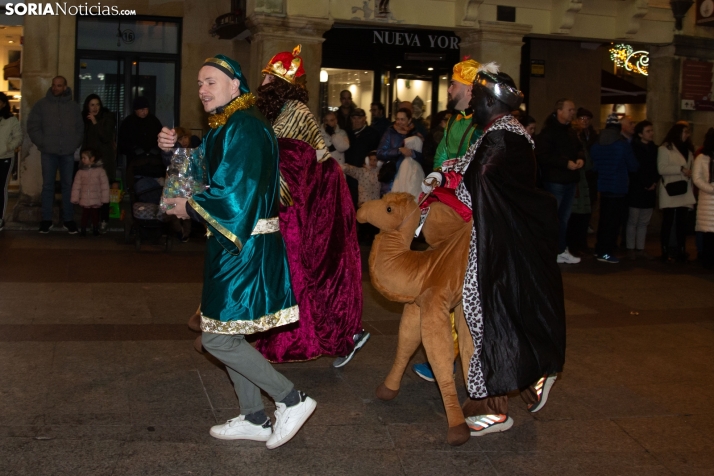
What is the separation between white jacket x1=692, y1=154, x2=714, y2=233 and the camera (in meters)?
10.7

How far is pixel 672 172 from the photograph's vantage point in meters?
11.4

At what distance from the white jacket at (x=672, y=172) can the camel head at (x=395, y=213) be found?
7.59m

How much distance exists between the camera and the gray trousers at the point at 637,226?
11.9 m

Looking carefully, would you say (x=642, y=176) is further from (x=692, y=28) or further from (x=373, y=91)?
(x=373, y=91)

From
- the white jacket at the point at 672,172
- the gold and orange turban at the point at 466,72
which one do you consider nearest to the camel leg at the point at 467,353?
the gold and orange turban at the point at 466,72

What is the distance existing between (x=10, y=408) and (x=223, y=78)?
7.12 ft

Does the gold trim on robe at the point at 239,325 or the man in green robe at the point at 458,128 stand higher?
the man in green robe at the point at 458,128

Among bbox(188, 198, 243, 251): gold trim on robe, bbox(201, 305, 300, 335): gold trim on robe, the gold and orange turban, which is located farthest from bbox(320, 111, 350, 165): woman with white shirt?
bbox(188, 198, 243, 251): gold trim on robe

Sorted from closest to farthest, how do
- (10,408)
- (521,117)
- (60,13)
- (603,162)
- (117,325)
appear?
(10,408) → (117,325) → (521,117) → (603,162) → (60,13)

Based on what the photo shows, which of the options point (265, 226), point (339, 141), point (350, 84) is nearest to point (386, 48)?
point (350, 84)

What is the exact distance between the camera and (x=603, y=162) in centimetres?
1142

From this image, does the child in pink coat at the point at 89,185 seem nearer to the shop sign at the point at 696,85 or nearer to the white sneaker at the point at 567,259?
the white sneaker at the point at 567,259

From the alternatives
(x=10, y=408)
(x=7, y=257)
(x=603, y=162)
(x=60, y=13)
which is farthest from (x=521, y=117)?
(x=60, y=13)

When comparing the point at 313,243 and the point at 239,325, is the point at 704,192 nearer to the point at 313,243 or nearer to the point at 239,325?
the point at 313,243
